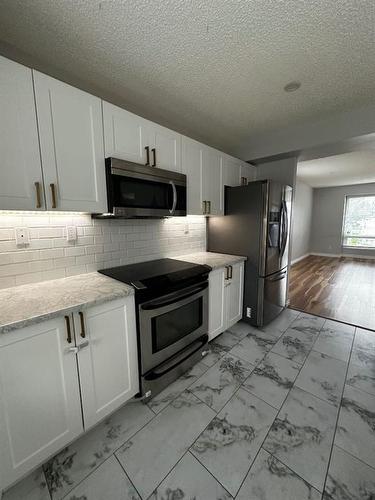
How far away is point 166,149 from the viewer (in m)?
1.93

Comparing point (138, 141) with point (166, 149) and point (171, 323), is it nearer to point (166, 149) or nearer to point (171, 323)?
point (166, 149)

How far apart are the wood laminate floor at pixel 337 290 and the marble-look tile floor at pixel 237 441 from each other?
1154mm

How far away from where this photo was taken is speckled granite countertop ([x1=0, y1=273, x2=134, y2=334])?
100 cm

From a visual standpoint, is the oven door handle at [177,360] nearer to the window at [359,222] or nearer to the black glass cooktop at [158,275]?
the black glass cooktop at [158,275]

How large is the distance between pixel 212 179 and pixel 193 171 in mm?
334

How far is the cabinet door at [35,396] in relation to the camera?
98cm

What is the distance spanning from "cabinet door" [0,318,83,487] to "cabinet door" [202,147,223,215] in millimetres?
1921

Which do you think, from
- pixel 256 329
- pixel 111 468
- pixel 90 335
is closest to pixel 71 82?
pixel 90 335

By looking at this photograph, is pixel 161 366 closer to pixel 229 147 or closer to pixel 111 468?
pixel 111 468

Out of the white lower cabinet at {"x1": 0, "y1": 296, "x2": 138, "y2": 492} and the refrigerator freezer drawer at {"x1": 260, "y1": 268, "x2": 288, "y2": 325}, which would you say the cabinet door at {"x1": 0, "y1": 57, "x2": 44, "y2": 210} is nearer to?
the white lower cabinet at {"x1": 0, "y1": 296, "x2": 138, "y2": 492}

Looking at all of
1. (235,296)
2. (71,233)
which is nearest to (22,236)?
(71,233)

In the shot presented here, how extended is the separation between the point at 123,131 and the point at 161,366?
6.16 ft

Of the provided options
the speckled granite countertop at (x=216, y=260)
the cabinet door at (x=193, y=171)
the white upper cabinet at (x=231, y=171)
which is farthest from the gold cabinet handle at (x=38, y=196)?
the white upper cabinet at (x=231, y=171)

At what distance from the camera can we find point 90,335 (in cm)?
124
